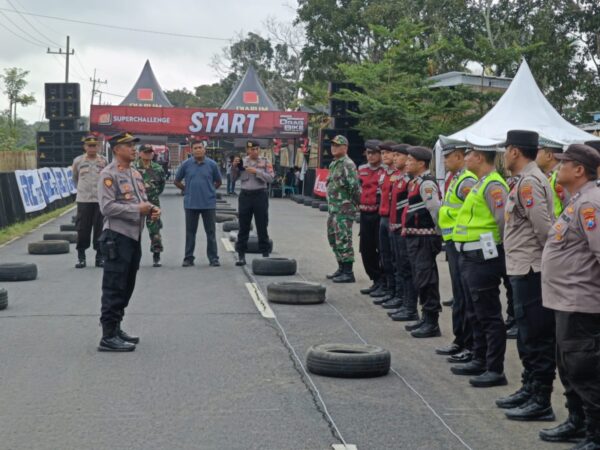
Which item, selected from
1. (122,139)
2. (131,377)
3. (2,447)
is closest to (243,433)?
(2,447)

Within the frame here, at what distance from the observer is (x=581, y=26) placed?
131ft

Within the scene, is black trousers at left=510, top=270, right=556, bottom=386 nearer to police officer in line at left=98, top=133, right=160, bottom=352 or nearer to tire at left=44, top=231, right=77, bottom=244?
police officer in line at left=98, top=133, right=160, bottom=352

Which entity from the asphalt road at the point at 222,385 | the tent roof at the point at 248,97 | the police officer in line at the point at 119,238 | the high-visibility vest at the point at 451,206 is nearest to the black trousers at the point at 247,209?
the asphalt road at the point at 222,385

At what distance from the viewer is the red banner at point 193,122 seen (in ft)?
138

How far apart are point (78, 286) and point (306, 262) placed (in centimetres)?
482

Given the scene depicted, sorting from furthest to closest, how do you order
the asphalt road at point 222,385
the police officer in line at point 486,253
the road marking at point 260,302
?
the road marking at point 260,302, the police officer in line at point 486,253, the asphalt road at point 222,385

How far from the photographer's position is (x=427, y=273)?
991cm

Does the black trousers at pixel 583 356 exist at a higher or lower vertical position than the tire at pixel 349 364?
higher

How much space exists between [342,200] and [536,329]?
7.41m

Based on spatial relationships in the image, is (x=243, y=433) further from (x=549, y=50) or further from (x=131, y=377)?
(x=549, y=50)

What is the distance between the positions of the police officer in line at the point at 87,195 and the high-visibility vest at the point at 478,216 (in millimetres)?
8836

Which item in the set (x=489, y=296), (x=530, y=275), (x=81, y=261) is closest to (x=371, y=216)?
(x=81, y=261)

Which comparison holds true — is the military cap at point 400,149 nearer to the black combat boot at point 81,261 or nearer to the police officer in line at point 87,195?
the police officer in line at point 87,195

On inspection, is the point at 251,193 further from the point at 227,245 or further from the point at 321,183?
the point at 321,183
